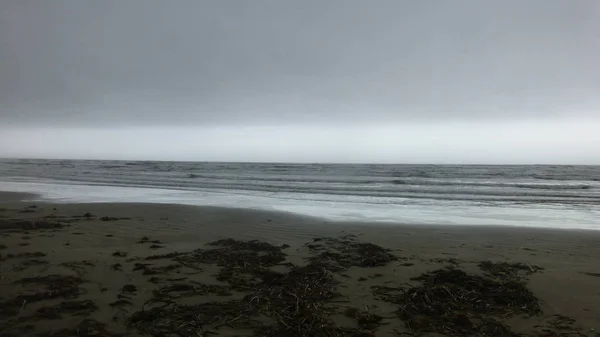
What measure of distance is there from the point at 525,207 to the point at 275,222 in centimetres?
1035

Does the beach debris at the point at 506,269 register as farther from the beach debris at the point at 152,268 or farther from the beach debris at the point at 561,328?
the beach debris at the point at 152,268

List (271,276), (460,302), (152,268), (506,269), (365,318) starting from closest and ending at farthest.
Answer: (365,318)
(460,302)
(271,276)
(152,268)
(506,269)

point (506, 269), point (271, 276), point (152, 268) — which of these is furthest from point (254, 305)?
point (506, 269)

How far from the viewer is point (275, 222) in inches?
389

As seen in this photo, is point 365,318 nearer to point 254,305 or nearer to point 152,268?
point 254,305

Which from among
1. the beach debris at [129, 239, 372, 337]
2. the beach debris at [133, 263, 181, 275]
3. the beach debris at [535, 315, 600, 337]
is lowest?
the beach debris at [535, 315, 600, 337]

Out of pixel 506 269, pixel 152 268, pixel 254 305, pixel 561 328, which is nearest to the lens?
pixel 561 328

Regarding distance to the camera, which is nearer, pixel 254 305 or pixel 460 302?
pixel 254 305

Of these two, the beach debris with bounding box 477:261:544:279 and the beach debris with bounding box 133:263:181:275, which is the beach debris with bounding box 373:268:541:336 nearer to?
the beach debris with bounding box 477:261:544:279

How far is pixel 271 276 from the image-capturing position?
499 centimetres

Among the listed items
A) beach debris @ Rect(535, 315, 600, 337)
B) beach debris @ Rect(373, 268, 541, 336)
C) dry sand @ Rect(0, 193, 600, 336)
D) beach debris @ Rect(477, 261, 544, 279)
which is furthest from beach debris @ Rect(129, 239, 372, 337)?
beach debris @ Rect(477, 261, 544, 279)

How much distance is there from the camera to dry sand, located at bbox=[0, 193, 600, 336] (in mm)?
3561

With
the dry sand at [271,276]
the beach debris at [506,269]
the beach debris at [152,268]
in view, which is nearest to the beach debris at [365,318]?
the dry sand at [271,276]

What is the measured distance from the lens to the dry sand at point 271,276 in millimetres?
3561
